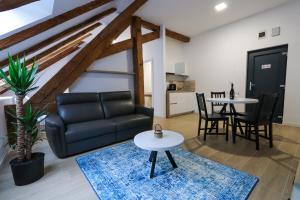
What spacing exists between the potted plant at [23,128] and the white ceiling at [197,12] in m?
3.09

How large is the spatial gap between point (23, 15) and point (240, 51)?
5.14m

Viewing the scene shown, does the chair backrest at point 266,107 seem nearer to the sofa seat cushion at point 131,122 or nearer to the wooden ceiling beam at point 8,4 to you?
the sofa seat cushion at point 131,122

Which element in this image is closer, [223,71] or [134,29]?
[134,29]

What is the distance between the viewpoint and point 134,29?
4.10 meters

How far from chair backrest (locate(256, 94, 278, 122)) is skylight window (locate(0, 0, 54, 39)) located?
3633 millimetres

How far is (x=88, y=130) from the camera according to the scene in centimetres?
239

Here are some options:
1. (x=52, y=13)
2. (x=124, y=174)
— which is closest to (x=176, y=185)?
(x=124, y=174)

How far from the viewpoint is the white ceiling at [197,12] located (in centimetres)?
354

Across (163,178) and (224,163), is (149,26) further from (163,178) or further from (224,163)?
(163,178)

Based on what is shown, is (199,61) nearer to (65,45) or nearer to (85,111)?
(85,111)

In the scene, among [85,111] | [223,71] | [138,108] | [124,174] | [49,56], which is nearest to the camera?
[124,174]

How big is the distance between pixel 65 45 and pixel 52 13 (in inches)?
112

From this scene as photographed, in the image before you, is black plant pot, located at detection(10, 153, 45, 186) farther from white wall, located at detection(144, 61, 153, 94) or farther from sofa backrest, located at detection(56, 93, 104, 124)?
white wall, located at detection(144, 61, 153, 94)

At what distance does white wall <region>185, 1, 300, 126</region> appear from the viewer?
140 inches
